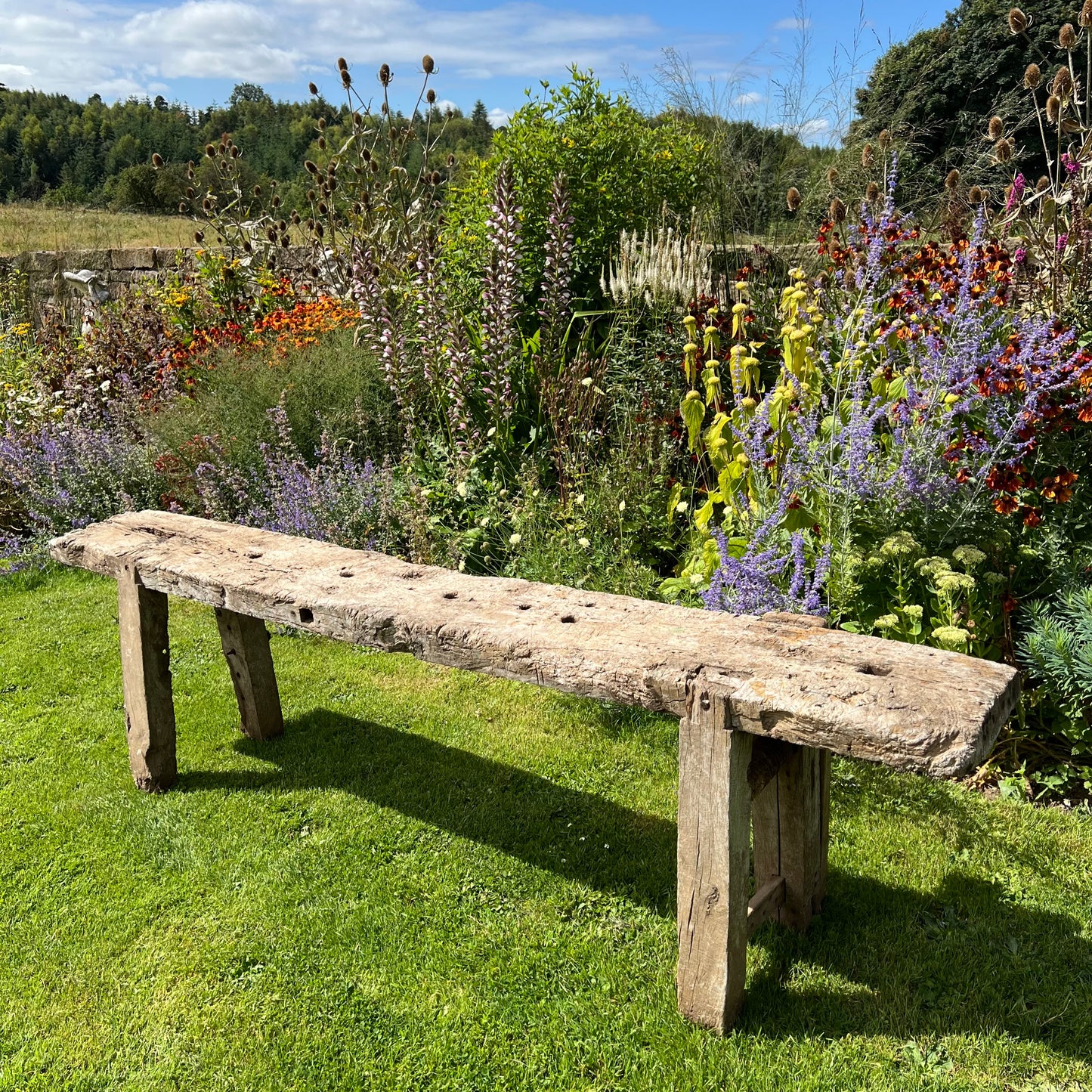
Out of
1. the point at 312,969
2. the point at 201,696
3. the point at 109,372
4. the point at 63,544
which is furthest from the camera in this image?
the point at 109,372

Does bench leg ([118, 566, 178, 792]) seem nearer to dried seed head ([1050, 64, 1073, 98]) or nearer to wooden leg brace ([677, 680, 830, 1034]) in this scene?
wooden leg brace ([677, 680, 830, 1034])

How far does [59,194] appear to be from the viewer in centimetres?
2578

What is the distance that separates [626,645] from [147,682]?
187 cm

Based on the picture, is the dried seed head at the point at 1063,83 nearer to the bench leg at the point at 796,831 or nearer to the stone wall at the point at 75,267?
the bench leg at the point at 796,831

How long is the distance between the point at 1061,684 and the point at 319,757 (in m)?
2.57

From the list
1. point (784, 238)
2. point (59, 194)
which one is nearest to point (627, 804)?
point (784, 238)

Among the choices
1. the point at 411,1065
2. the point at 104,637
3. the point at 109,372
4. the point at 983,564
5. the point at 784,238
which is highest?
the point at 784,238

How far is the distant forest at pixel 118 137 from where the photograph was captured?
3412 cm

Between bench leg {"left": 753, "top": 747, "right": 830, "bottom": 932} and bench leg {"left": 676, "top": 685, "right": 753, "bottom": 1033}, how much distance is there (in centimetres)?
31

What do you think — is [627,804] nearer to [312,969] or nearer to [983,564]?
[312,969]

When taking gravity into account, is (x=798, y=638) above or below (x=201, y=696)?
above

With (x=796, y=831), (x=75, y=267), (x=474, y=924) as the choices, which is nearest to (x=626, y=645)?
(x=796, y=831)

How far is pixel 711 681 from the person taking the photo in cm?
186

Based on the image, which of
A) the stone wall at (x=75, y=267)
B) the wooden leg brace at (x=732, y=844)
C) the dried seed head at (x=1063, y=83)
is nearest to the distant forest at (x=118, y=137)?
the stone wall at (x=75, y=267)
